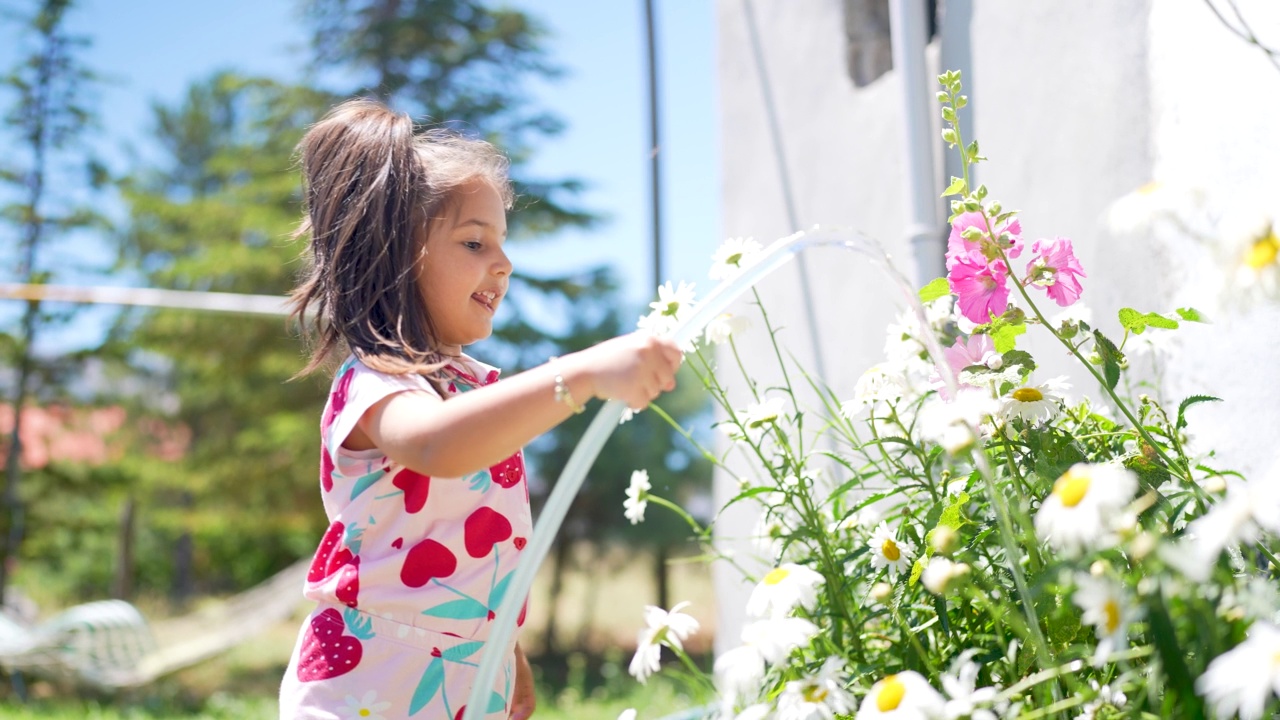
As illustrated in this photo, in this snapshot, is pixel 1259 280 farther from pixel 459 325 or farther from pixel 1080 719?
pixel 459 325

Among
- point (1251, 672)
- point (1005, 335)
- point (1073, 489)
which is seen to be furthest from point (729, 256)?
point (1251, 672)

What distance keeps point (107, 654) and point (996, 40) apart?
6.34m

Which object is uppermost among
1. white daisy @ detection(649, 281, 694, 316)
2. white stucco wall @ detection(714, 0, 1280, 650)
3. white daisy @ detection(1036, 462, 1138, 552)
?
white stucco wall @ detection(714, 0, 1280, 650)

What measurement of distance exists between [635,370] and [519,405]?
0.11 meters

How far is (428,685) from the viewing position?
44.4 inches

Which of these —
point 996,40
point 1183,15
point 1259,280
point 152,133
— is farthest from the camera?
point 152,133

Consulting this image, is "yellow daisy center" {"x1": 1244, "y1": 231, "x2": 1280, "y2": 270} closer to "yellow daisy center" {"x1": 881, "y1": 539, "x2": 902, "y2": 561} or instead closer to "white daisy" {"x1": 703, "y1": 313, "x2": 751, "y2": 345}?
"yellow daisy center" {"x1": 881, "y1": 539, "x2": 902, "y2": 561}

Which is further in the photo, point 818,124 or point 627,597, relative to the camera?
point 627,597

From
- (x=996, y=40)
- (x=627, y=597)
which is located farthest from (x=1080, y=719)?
(x=627, y=597)

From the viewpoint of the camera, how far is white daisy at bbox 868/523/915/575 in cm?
103

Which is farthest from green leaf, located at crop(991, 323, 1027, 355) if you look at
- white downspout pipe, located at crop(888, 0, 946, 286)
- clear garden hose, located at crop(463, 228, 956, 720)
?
white downspout pipe, located at crop(888, 0, 946, 286)

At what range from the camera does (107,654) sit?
650cm

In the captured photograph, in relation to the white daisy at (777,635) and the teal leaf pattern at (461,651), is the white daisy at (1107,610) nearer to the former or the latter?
the white daisy at (777,635)

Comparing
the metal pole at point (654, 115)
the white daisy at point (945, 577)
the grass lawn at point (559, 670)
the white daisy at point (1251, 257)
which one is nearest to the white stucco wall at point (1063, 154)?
the white daisy at point (1251, 257)
